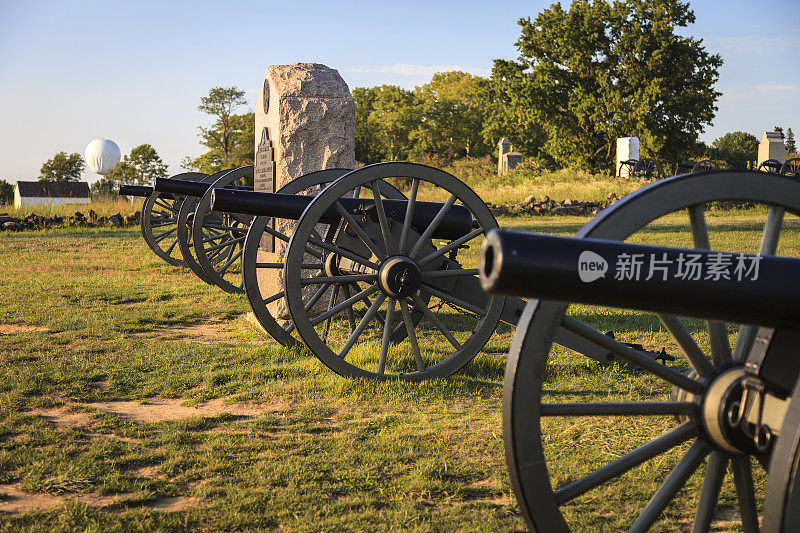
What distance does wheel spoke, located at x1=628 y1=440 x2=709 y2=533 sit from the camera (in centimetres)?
226

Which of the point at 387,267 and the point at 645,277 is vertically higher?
the point at 645,277

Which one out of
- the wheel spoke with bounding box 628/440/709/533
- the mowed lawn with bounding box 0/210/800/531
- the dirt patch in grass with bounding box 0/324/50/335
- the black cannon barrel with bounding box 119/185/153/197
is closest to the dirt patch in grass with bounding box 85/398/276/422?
the mowed lawn with bounding box 0/210/800/531

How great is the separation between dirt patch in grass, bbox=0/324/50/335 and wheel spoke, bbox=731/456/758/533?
6858 millimetres

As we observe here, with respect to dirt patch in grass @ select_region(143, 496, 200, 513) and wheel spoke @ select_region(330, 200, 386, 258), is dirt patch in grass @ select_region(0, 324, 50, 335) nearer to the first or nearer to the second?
wheel spoke @ select_region(330, 200, 386, 258)

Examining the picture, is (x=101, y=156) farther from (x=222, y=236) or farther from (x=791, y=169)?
(x=222, y=236)

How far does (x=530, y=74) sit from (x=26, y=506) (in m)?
39.2

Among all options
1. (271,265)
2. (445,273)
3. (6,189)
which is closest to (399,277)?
(445,273)

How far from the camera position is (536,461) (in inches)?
85.3

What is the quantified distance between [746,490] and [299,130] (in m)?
6.38

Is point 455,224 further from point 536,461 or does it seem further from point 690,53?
point 690,53

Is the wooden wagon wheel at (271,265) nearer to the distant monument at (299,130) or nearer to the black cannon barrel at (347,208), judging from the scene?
the distant monument at (299,130)

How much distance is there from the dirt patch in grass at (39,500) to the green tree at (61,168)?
91.8m

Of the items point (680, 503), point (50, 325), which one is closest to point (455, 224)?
point (680, 503)

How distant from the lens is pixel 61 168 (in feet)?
284
